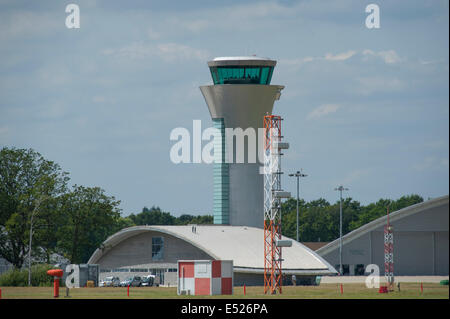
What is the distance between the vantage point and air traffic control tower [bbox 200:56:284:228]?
125500 mm

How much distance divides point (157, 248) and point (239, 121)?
22.6 metres

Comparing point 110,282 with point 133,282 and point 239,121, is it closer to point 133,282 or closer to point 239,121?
point 133,282

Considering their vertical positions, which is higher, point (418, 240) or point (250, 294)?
point (418, 240)

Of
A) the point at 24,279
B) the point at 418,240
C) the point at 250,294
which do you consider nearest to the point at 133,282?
the point at 24,279

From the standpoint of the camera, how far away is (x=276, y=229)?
80.4 m

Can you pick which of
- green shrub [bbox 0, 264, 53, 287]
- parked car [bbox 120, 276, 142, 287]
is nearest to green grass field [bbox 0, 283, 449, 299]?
green shrub [bbox 0, 264, 53, 287]

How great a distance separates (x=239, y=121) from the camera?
415 feet

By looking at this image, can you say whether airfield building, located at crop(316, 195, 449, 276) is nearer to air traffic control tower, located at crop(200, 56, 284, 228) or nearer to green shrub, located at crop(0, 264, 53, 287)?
air traffic control tower, located at crop(200, 56, 284, 228)

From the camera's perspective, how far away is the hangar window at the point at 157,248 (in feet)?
368

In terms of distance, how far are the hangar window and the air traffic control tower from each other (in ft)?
59.3

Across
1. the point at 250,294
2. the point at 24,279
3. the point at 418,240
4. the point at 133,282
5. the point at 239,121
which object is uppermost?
the point at 239,121
